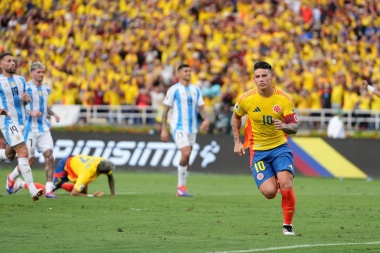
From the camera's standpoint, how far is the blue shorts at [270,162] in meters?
12.6

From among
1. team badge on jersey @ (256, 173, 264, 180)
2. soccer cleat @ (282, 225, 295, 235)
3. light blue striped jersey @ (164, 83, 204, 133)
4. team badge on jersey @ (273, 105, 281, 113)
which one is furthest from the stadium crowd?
soccer cleat @ (282, 225, 295, 235)

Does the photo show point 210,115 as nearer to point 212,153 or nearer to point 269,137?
point 212,153

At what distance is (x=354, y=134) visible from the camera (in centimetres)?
2870

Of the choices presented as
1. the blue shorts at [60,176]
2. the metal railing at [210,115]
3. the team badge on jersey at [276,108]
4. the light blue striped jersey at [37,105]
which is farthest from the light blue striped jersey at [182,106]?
the metal railing at [210,115]

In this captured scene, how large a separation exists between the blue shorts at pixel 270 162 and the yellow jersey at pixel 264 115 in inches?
3.0

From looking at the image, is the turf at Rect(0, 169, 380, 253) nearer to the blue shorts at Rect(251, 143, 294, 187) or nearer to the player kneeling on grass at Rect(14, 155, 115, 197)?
the player kneeling on grass at Rect(14, 155, 115, 197)

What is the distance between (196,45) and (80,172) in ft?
53.3

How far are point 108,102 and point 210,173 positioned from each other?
599 centimetres

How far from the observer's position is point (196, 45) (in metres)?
33.8

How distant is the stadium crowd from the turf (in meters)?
10.2

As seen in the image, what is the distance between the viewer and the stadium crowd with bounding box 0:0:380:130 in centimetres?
3153

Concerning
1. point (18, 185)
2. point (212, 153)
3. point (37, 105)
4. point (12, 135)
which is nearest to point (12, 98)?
point (12, 135)

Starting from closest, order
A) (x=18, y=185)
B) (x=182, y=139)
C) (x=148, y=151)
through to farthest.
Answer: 1. (x=18, y=185)
2. (x=182, y=139)
3. (x=148, y=151)

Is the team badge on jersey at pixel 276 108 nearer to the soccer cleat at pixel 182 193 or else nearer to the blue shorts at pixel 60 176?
the soccer cleat at pixel 182 193
